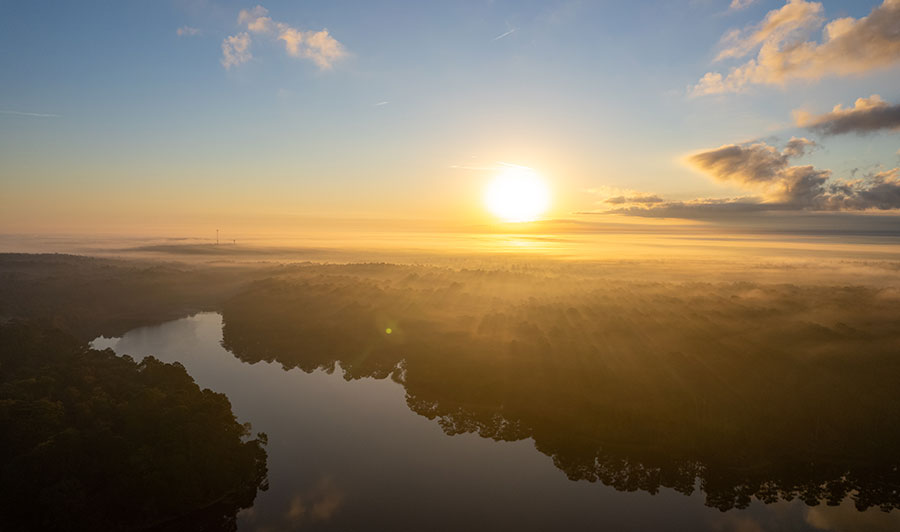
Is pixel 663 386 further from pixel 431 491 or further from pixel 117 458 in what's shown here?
pixel 117 458

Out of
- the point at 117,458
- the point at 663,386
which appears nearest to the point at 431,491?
the point at 117,458

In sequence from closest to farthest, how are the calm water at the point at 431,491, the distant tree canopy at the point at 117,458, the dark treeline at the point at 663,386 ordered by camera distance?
the distant tree canopy at the point at 117,458
the calm water at the point at 431,491
the dark treeline at the point at 663,386

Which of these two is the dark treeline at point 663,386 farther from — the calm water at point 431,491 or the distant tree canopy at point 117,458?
the distant tree canopy at point 117,458

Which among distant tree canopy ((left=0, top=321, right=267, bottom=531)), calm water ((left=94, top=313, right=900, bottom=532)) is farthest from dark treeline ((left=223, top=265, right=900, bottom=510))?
distant tree canopy ((left=0, top=321, right=267, bottom=531))

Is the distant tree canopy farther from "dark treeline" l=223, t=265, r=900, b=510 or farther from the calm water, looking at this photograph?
"dark treeline" l=223, t=265, r=900, b=510

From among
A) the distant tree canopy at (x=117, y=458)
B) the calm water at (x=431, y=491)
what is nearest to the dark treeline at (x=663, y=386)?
the calm water at (x=431, y=491)

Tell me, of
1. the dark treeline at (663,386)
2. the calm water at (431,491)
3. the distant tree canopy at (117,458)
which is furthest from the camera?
the dark treeline at (663,386)

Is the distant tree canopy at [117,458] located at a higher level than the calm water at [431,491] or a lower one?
higher
